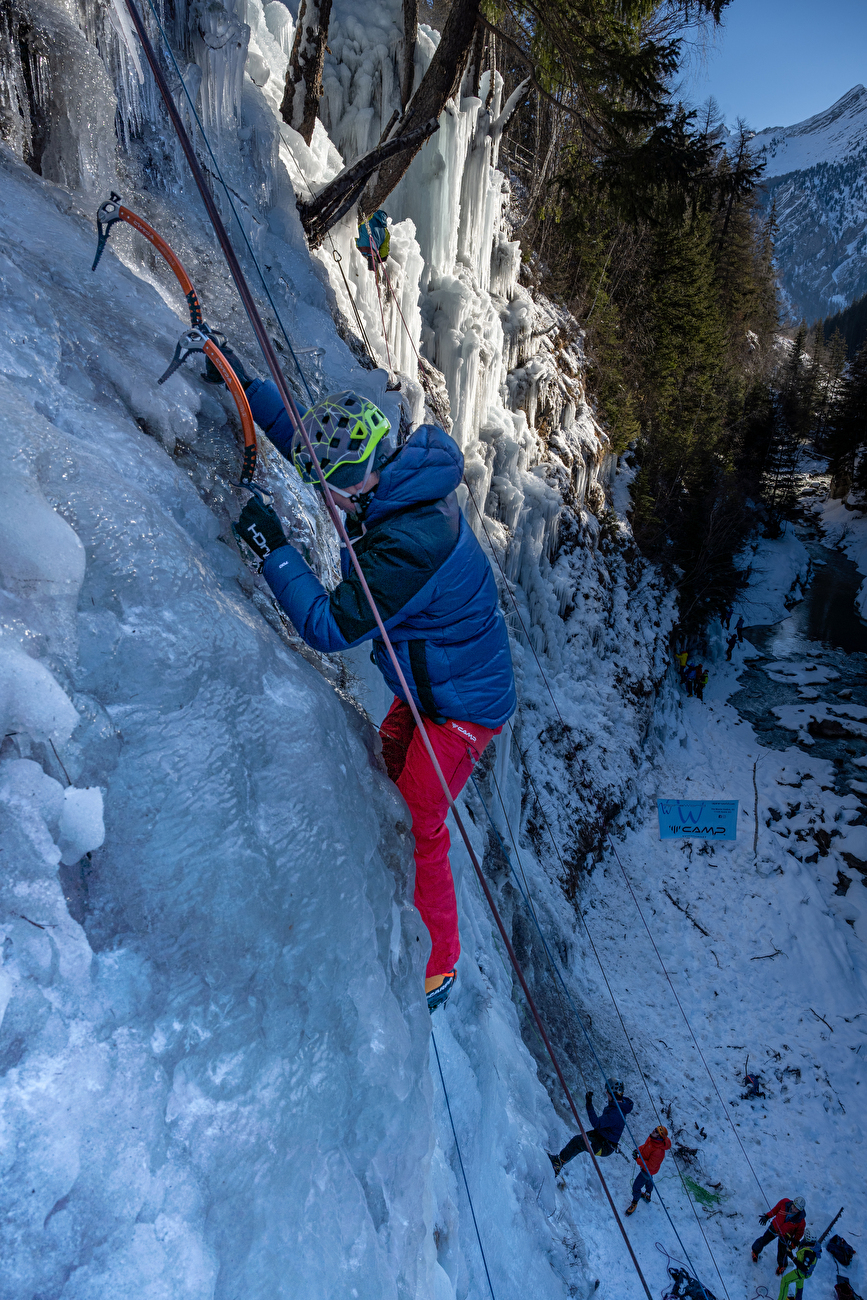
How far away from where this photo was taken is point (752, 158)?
1139 inches

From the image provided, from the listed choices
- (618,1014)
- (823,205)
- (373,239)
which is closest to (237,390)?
(373,239)

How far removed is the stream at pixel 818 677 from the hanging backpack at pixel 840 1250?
24.1ft

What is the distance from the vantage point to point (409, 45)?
847 centimetres

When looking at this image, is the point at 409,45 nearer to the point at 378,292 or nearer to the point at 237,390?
A: the point at 378,292

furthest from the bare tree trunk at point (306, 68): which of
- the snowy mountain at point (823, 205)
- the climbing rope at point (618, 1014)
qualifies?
the snowy mountain at point (823, 205)

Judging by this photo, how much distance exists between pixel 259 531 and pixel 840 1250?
318 inches

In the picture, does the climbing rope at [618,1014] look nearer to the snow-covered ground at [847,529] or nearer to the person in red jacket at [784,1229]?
the person in red jacket at [784,1229]

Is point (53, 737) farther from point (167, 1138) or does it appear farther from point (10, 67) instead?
point (10, 67)

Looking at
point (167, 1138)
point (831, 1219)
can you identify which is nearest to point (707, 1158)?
point (831, 1219)

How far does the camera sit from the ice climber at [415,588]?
7.30 feet

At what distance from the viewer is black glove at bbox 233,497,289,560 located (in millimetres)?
2252

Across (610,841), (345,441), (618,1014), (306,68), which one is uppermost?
(306,68)

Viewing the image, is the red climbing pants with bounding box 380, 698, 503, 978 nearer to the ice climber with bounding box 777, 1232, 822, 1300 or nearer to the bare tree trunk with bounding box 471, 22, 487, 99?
the ice climber with bounding box 777, 1232, 822, 1300

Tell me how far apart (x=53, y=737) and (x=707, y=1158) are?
8.38 meters
